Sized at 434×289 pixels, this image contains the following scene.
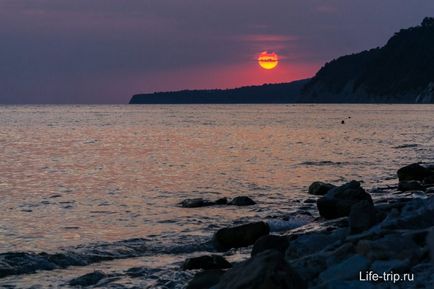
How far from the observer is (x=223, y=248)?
15.4 meters

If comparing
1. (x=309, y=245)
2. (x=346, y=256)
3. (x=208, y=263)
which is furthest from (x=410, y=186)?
(x=346, y=256)

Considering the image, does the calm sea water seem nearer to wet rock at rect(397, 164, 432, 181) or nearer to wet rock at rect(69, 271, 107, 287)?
wet rock at rect(397, 164, 432, 181)

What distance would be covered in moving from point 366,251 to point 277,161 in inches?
1190

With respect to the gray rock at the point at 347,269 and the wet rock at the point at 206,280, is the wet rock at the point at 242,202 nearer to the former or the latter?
the wet rock at the point at 206,280

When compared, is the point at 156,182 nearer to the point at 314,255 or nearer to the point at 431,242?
the point at 314,255

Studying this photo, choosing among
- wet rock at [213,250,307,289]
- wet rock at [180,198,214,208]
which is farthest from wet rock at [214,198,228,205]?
wet rock at [213,250,307,289]

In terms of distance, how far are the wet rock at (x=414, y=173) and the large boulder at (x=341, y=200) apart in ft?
31.0

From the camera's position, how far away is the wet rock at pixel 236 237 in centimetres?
1545

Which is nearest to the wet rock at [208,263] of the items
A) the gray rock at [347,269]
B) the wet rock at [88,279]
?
the wet rock at [88,279]

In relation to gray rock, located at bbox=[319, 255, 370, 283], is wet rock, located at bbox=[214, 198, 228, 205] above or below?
below

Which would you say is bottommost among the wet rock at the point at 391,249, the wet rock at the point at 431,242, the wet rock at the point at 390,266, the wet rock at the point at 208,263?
the wet rock at the point at 208,263

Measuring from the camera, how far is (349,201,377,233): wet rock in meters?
12.8

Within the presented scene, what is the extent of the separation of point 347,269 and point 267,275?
1928 millimetres

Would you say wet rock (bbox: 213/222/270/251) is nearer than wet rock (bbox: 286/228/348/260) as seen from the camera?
No
